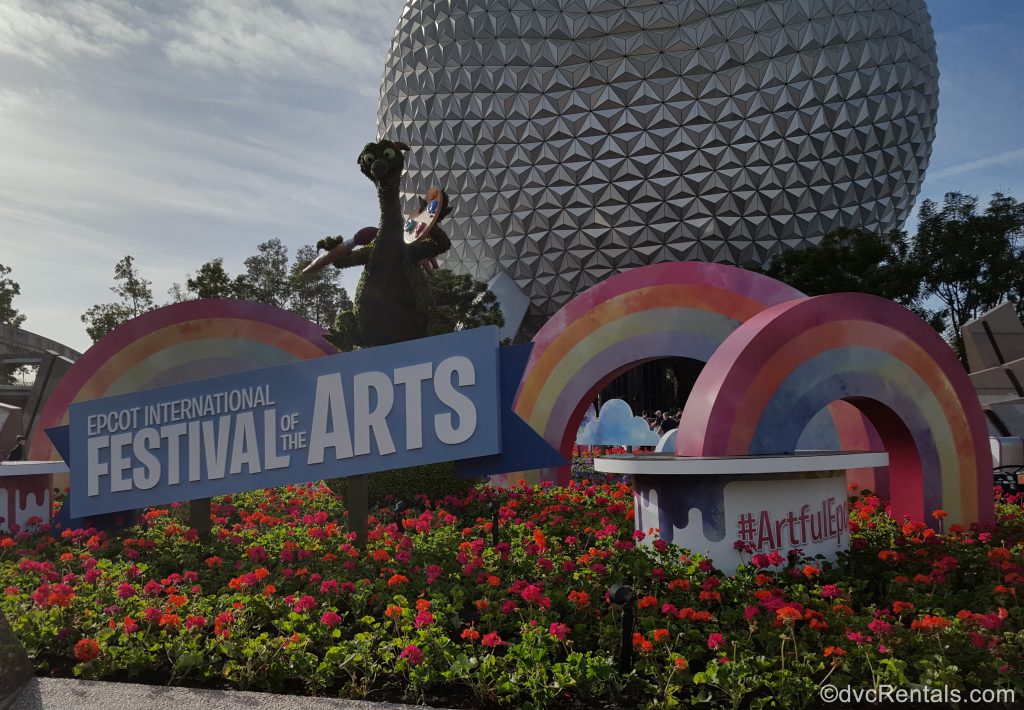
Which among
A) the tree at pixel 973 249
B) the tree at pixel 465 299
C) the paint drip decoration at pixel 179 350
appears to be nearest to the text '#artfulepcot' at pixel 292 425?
the paint drip decoration at pixel 179 350

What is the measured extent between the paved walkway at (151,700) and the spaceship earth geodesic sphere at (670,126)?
30.4m

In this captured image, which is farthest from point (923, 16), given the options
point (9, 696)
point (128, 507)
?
point (9, 696)

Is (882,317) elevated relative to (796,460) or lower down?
elevated

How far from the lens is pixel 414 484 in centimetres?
1226

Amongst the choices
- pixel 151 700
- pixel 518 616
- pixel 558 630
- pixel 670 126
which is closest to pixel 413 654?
pixel 558 630

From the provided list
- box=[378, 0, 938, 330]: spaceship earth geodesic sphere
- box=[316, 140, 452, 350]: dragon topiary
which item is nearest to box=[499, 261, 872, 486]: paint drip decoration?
box=[316, 140, 452, 350]: dragon topiary

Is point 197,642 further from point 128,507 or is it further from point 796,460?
point 796,460

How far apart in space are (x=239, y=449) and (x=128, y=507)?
5.87 ft

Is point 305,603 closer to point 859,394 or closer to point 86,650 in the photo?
Result: point 86,650

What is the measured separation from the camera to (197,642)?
5953 mm

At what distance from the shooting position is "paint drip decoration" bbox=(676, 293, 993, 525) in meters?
8.47

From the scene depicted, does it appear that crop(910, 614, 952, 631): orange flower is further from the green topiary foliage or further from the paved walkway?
the green topiary foliage

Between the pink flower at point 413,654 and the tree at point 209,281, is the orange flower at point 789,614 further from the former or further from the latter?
→ the tree at point 209,281

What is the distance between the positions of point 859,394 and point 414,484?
6.37 metres
